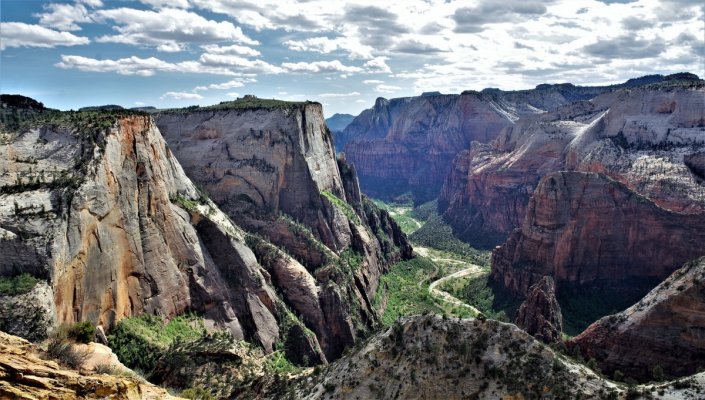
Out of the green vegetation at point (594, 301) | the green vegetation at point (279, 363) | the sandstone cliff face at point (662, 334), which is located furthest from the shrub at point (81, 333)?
the green vegetation at point (594, 301)

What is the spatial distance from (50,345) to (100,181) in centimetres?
2027

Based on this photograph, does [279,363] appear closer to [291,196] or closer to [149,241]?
[149,241]

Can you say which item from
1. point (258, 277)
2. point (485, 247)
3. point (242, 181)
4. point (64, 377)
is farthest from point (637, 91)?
point (64, 377)

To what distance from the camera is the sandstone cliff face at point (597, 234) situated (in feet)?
314

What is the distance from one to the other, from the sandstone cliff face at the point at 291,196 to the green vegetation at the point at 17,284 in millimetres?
34972

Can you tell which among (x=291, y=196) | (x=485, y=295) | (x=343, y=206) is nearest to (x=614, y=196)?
(x=485, y=295)

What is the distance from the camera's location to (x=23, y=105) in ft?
225

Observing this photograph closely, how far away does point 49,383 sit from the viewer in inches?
1160

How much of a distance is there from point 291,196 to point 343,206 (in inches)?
563

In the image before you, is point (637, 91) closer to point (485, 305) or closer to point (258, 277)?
point (485, 305)

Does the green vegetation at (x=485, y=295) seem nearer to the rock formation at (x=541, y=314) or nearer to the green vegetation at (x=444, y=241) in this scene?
the rock formation at (x=541, y=314)

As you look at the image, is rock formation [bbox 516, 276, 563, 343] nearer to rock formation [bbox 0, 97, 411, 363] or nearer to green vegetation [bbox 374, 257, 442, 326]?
green vegetation [bbox 374, 257, 442, 326]

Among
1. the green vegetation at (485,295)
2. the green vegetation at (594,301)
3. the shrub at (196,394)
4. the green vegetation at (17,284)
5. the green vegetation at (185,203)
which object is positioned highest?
the green vegetation at (185,203)

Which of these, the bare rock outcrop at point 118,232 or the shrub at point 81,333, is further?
the bare rock outcrop at point 118,232
